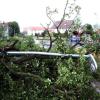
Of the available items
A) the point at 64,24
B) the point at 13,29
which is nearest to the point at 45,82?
the point at 64,24

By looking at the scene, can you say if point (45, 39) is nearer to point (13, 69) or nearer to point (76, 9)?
point (76, 9)

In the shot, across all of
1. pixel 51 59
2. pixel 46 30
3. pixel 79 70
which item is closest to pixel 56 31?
pixel 46 30

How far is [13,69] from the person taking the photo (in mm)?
5004

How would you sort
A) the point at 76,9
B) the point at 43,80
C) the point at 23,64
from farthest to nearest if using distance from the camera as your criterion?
1. the point at 76,9
2. the point at 23,64
3. the point at 43,80

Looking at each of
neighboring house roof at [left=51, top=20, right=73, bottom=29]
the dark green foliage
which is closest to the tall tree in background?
neighboring house roof at [left=51, top=20, right=73, bottom=29]

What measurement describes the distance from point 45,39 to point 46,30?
29 centimetres

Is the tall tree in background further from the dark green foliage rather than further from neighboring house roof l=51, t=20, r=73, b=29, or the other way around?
the dark green foliage

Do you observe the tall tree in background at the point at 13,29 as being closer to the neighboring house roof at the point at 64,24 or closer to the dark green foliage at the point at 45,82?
the neighboring house roof at the point at 64,24

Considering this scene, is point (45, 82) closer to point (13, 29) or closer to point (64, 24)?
point (64, 24)

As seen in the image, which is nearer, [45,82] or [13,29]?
[45,82]

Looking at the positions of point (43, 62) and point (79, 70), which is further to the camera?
point (43, 62)

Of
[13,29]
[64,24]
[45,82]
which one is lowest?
[45,82]

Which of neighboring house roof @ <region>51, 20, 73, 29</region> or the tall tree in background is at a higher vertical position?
neighboring house roof @ <region>51, 20, 73, 29</region>

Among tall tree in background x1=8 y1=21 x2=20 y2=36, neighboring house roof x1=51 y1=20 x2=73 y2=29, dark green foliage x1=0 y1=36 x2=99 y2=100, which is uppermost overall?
→ neighboring house roof x1=51 y1=20 x2=73 y2=29
